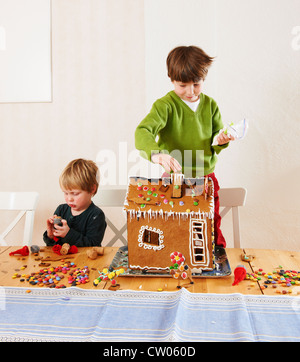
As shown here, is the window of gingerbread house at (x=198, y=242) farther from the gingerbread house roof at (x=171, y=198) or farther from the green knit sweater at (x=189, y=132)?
the green knit sweater at (x=189, y=132)

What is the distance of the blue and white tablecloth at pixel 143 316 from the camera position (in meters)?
0.80

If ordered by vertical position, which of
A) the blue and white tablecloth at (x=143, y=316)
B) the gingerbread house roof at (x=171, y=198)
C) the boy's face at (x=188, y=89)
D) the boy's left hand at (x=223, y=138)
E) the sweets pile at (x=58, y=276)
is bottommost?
the blue and white tablecloth at (x=143, y=316)

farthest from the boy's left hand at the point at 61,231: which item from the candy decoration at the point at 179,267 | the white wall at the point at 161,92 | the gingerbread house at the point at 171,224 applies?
the white wall at the point at 161,92

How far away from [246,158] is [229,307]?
4.95 ft

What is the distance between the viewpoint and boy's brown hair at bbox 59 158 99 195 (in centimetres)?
165

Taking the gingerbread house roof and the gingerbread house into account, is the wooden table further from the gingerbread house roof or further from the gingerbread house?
the gingerbread house roof

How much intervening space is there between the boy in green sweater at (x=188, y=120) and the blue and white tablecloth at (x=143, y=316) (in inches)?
18.7

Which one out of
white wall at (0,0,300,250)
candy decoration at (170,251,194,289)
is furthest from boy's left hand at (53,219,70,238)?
white wall at (0,0,300,250)

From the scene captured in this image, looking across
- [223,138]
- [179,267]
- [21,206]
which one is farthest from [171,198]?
[21,206]

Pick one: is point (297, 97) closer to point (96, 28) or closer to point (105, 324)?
point (96, 28)

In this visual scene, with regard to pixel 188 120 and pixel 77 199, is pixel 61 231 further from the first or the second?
pixel 188 120

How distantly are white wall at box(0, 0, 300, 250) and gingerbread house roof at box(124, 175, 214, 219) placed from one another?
1177 millimetres

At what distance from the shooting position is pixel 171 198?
1.11m

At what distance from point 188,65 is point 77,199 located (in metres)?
0.76
